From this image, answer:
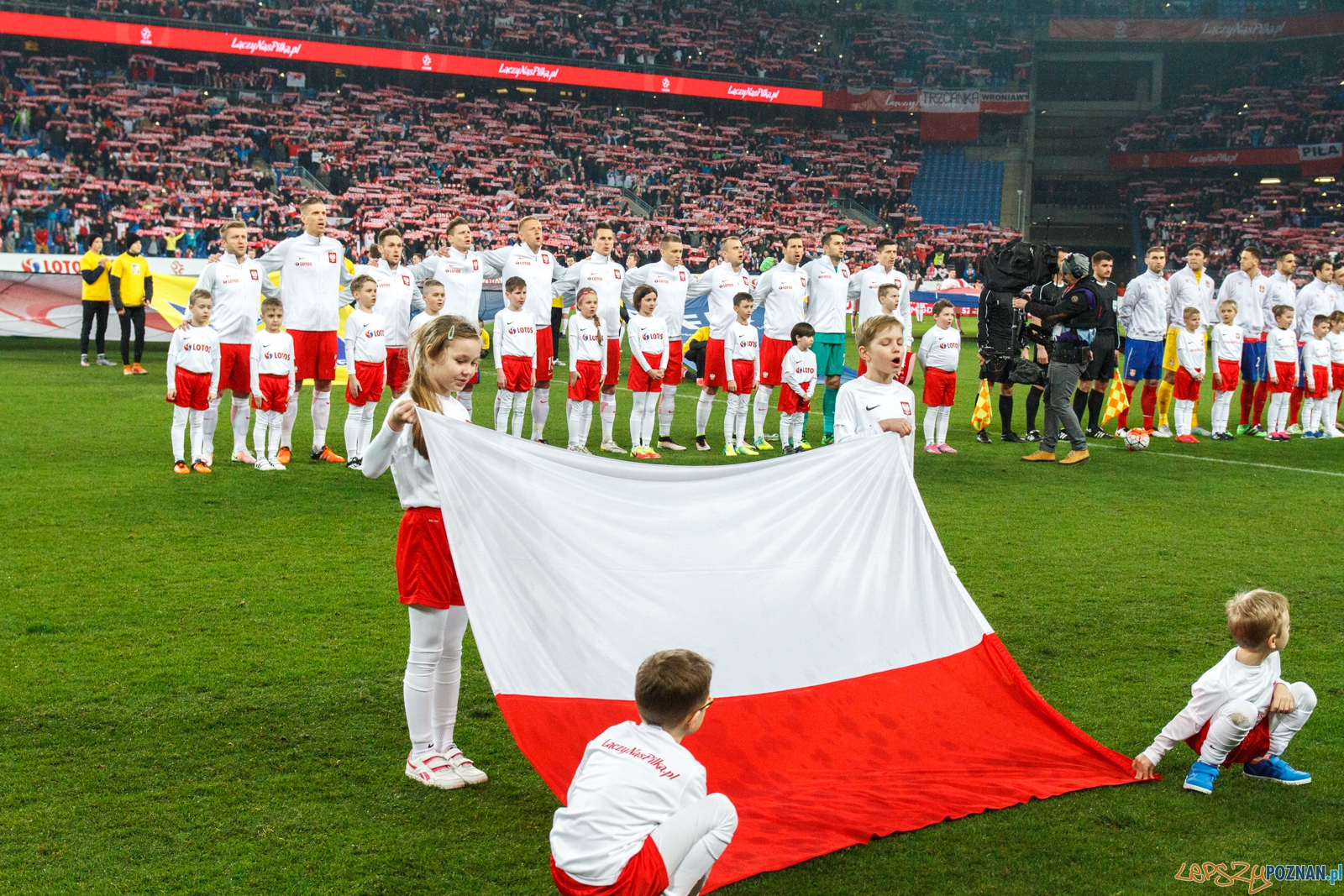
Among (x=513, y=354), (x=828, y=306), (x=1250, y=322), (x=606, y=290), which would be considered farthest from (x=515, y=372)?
(x=1250, y=322)

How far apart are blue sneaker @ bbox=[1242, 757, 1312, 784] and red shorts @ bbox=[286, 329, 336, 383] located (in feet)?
29.3

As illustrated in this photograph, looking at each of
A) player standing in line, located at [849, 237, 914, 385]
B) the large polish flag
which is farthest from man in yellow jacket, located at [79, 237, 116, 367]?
the large polish flag

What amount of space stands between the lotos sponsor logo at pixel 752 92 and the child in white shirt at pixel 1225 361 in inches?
1217

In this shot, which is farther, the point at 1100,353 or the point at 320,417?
the point at 1100,353

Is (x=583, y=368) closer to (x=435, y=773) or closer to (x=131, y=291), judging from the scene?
(x=435, y=773)

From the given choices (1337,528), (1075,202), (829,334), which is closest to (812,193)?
(1075,202)

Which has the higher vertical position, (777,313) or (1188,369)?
(777,313)

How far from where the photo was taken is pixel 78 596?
21.1 feet

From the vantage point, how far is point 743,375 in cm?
1259

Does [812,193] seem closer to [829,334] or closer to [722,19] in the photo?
[722,19]

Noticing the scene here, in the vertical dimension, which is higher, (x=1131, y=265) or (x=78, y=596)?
(x=1131, y=265)

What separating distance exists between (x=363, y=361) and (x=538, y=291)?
88.0 inches

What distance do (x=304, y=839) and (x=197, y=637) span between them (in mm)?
2348

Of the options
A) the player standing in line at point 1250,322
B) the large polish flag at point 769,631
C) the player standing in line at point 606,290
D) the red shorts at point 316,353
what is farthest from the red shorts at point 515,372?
the player standing in line at point 1250,322
